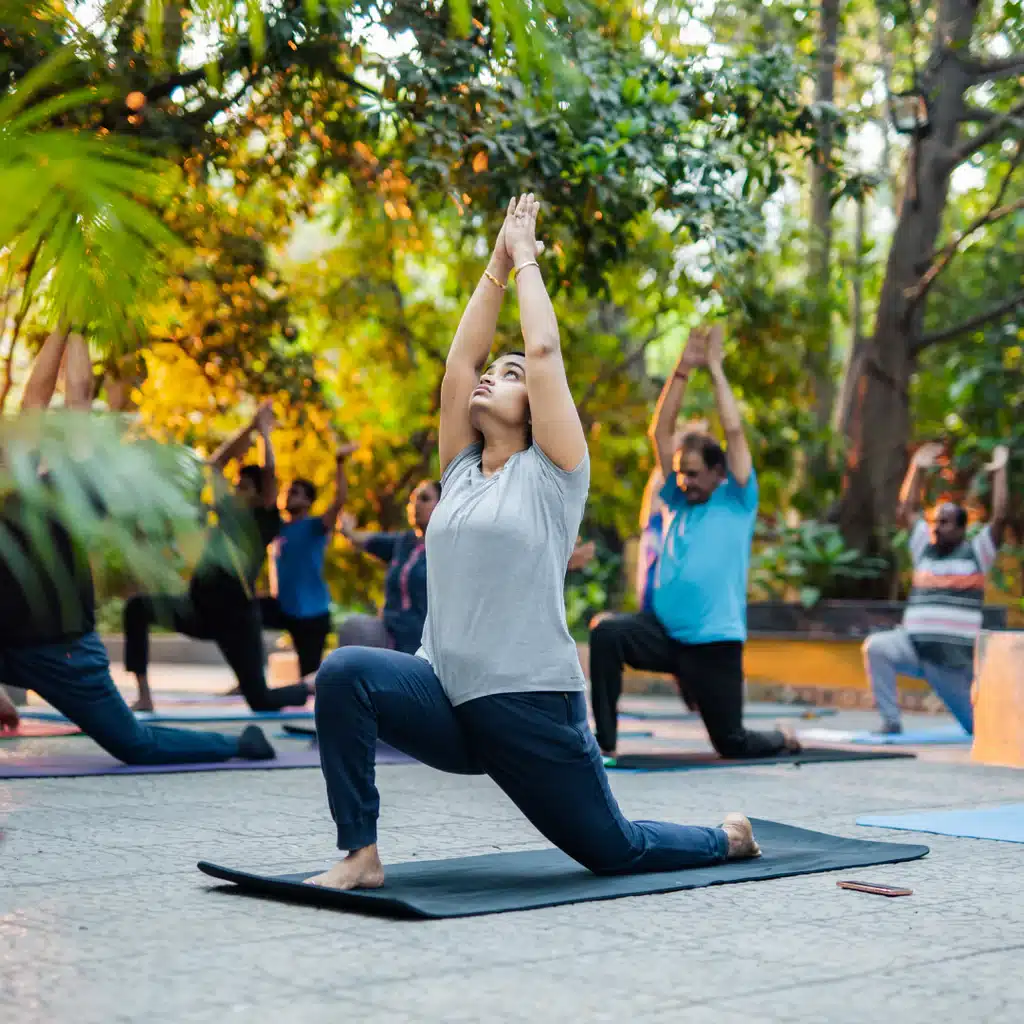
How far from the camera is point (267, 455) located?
10711 millimetres

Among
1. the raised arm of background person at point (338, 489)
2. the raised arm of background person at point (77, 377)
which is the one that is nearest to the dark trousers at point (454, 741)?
the raised arm of background person at point (77, 377)

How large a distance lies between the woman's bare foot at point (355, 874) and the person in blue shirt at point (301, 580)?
769cm

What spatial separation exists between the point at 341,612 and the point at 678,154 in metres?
12.9

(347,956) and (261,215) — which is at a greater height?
(261,215)

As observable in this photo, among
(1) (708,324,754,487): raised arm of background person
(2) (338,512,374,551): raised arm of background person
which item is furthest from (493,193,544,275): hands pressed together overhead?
(2) (338,512,374,551): raised arm of background person

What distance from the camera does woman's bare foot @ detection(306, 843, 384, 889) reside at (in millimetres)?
4594

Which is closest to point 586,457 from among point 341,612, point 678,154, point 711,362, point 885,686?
point 711,362

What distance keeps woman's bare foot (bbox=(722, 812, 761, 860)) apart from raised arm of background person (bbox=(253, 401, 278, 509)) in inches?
212

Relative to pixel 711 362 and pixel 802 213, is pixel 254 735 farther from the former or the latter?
pixel 802 213

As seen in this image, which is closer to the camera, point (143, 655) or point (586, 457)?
point (586, 457)

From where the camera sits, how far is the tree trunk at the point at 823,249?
52.7 ft

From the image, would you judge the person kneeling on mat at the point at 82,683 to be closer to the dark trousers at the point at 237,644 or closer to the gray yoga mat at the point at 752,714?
the dark trousers at the point at 237,644

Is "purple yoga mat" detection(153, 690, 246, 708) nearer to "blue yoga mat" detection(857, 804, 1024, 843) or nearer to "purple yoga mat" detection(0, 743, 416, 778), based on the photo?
"purple yoga mat" detection(0, 743, 416, 778)

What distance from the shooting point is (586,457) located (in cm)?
480
